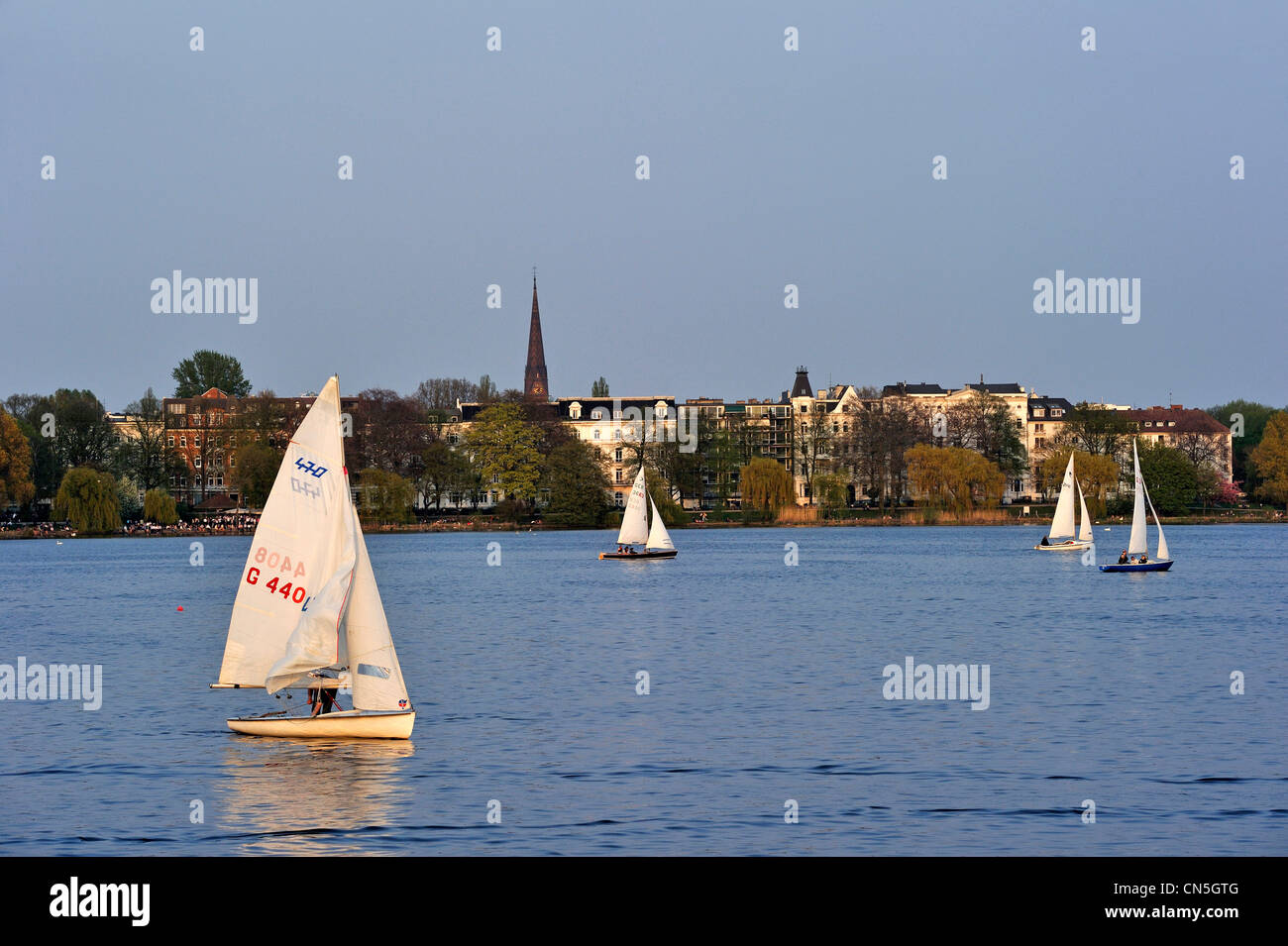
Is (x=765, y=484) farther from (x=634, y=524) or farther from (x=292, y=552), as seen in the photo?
(x=292, y=552)

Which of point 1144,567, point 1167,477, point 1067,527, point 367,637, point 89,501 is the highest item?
point 1167,477

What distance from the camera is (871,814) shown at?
19.3 m

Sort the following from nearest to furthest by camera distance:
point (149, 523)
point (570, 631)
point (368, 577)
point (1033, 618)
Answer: point (368, 577), point (570, 631), point (1033, 618), point (149, 523)

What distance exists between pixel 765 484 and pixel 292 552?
368 feet

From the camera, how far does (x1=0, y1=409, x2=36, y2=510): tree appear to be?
10831 cm

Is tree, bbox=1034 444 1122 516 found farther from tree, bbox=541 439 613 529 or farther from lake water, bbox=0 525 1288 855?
lake water, bbox=0 525 1288 855

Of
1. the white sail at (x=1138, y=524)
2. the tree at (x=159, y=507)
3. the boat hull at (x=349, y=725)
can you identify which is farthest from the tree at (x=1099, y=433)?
the boat hull at (x=349, y=725)

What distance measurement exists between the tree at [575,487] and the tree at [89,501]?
3501 cm

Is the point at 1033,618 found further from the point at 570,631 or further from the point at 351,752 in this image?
the point at 351,752

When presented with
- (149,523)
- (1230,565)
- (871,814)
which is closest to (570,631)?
(871,814)

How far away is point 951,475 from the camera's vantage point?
130 metres

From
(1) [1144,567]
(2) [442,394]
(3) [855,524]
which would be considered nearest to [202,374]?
(2) [442,394]

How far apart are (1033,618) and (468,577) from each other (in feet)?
111
